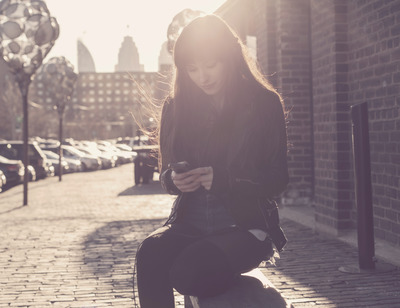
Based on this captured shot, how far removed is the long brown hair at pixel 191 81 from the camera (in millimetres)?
2904

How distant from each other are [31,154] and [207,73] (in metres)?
22.6

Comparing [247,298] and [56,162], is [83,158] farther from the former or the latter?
[247,298]

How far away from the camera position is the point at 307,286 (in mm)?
5082

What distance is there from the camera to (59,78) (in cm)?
2489

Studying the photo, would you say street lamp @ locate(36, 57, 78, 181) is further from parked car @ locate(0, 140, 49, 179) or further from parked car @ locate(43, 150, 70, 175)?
parked car @ locate(43, 150, 70, 175)

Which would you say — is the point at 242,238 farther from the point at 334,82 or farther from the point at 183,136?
the point at 334,82

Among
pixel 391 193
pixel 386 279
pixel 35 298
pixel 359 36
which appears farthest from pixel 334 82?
pixel 35 298

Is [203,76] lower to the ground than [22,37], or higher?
lower

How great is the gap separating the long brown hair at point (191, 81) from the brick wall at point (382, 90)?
3.55 m

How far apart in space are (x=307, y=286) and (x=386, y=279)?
0.67 meters

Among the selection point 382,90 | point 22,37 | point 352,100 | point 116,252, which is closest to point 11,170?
point 22,37

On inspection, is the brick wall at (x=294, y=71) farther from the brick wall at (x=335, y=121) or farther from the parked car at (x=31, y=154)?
the parked car at (x=31, y=154)

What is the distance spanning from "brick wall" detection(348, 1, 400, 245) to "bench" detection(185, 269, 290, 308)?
3.99 m

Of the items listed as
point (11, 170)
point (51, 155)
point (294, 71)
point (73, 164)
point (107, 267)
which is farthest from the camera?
point (73, 164)
